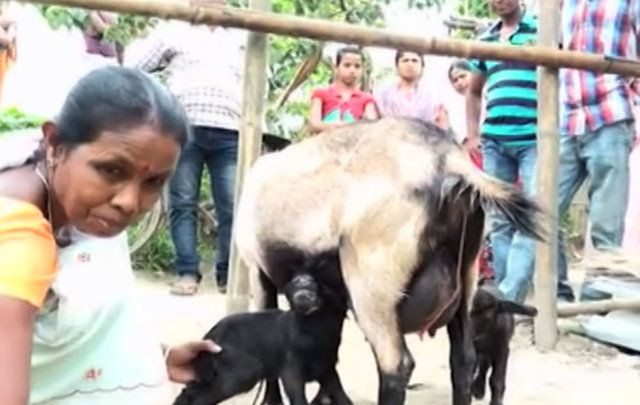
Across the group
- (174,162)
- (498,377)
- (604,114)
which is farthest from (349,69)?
(174,162)

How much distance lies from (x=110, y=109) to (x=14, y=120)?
4270 mm

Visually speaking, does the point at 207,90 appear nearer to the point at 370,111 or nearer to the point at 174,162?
the point at 370,111

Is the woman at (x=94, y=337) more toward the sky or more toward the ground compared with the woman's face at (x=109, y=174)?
more toward the ground

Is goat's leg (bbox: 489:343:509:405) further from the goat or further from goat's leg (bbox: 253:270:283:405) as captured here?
goat's leg (bbox: 253:270:283:405)

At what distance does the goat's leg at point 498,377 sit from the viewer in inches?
180

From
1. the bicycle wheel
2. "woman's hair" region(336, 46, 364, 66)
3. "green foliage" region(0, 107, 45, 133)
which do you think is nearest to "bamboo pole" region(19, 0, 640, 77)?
"green foliage" region(0, 107, 45, 133)

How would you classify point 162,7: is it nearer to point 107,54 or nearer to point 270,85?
point 107,54

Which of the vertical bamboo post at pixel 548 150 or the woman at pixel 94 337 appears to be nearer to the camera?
the woman at pixel 94 337

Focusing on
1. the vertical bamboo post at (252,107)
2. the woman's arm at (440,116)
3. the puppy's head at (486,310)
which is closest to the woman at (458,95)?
the woman's arm at (440,116)

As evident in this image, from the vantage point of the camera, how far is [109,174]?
1.79 meters

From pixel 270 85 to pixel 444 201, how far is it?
470 centimetres

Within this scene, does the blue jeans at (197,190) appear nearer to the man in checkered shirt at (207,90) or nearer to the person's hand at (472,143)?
the man in checkered shirt at (207,90)

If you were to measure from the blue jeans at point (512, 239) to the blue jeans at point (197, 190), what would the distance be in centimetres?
138

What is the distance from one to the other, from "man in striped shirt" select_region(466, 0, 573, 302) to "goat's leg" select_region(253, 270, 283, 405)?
1511 mm
